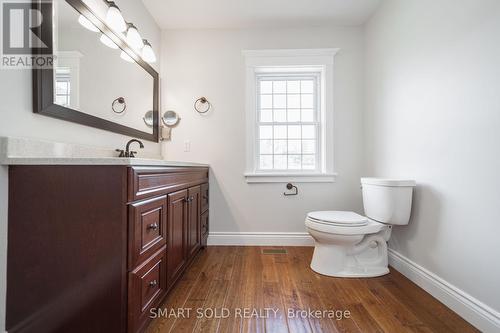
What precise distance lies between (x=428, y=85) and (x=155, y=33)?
240 centimetres

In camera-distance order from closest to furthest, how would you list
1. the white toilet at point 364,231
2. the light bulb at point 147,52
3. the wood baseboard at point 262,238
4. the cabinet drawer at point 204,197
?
the white toilet at point 364,231 < the light bulb at point 147,52 < the cabinet drawer at point 204,197 < the wood baseboard at point 262,238

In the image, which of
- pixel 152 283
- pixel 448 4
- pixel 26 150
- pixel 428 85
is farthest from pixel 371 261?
pixel 26 150

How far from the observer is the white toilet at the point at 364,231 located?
5.42 feet

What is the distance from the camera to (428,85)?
1.54m

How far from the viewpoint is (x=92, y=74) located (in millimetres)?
1446

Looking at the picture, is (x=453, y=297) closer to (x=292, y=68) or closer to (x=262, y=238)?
(x=262, y=238)

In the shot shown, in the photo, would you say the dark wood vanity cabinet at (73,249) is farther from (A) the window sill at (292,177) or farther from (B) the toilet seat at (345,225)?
(A) the window sill at (292,177)

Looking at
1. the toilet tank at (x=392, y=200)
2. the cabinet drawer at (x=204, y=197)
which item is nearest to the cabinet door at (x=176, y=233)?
the cabinet drawer at (x=204, y=197)

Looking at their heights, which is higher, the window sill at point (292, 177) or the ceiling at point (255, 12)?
the ceiling at point (255, 12)

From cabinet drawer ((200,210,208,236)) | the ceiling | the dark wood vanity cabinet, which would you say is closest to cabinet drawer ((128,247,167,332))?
the dark wood vanity cabinet

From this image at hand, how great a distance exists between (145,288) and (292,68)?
7.54 feet

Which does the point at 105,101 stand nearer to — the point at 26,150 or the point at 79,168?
the point at 26,150

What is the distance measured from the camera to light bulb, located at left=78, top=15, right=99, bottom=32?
1360 mm

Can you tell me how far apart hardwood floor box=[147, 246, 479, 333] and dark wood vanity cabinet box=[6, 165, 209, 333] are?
39 cm
